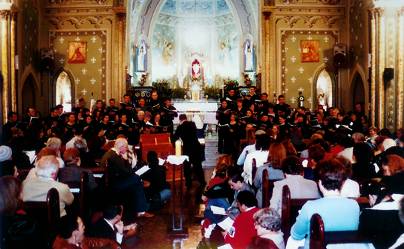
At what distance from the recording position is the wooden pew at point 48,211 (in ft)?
19.8

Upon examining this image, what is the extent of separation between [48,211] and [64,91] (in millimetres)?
18814

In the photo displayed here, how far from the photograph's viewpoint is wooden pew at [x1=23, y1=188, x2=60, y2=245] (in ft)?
19.8

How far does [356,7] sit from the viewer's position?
2241cm

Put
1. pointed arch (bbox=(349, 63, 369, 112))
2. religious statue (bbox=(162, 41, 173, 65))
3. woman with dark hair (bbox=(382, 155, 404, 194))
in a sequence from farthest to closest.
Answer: religious statue (bbox=(162, 41, 173, 65)) → pointed arch (bbox=(349, 63, 369, 112)) → woman with dark hair (bbox=(382, 155, 404, 194))

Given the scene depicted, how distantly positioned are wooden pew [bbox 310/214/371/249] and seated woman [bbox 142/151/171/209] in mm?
7029

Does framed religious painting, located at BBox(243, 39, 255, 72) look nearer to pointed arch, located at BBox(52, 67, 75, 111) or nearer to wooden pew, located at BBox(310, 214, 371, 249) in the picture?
pointed arch, located at BBox(52, 67, 75, 111)

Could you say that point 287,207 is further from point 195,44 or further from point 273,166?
point 195,44

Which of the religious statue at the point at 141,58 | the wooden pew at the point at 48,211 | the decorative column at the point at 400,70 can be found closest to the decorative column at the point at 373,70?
the decorative column at the point at 400,70

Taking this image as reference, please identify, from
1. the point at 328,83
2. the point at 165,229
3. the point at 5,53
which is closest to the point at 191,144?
the point at 165,229

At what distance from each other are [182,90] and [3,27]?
40.2 feet

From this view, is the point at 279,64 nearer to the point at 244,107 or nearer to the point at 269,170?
the point at 244,107

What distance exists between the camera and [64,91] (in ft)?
79.6

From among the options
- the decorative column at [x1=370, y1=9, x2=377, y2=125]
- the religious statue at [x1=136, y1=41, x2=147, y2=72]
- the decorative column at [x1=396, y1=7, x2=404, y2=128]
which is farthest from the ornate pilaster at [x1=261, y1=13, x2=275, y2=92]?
the religious statue at [x1=136, y1=41, x2=147, y2=72]

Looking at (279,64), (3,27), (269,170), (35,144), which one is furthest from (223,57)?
(269,170)
